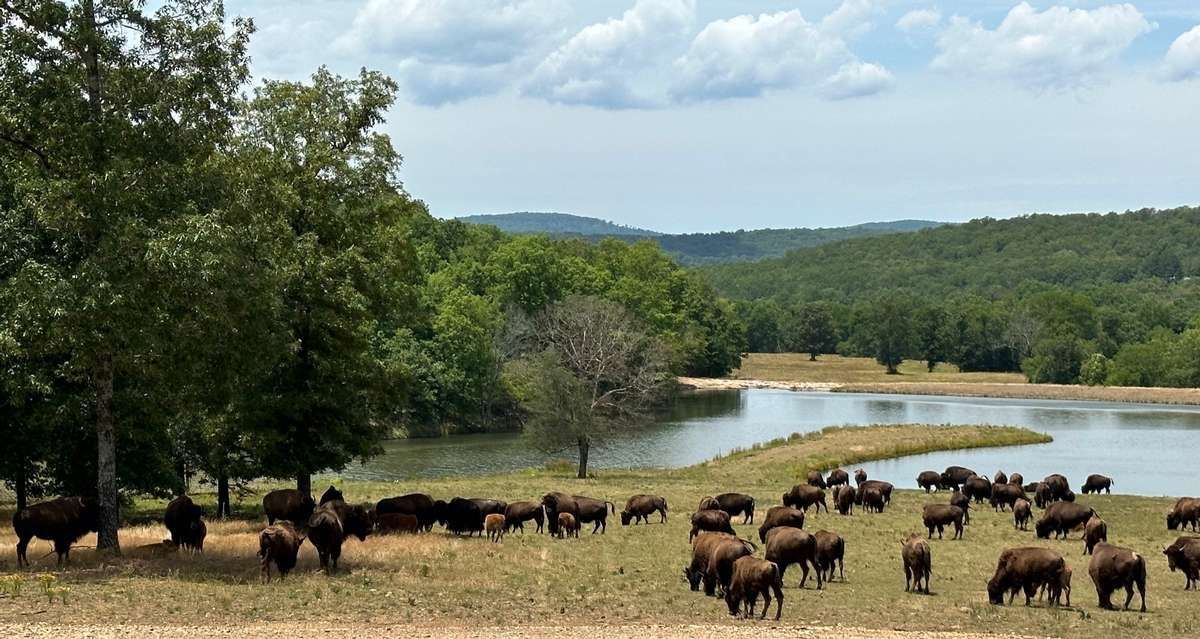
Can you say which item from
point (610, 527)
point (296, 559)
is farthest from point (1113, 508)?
point (296, 559)

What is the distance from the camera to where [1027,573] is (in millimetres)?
19516

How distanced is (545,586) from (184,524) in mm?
7688

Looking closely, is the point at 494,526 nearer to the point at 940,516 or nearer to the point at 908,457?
the point at 940,516

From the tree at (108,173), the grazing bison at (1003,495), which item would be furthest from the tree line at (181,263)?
the grazing bison at (1003,495)

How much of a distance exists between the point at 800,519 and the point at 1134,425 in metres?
62.6

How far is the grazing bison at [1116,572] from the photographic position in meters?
19.3

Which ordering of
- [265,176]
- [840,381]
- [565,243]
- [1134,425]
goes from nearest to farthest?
[265,176]
[1134,425]
[565,243]
[840,381]

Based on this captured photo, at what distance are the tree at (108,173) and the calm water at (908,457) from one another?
102 ft

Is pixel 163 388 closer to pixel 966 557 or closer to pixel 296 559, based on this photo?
pixel 296 559

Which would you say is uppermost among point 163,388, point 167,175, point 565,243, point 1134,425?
point 565,243

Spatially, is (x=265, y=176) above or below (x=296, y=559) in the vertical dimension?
above

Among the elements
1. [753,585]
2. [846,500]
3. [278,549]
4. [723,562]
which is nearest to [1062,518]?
[846,500]

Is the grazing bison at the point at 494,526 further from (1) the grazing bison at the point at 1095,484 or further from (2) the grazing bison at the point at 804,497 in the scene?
(1) the grazing bison at the point at 1095,484

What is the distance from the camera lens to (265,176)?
91.5 feet
